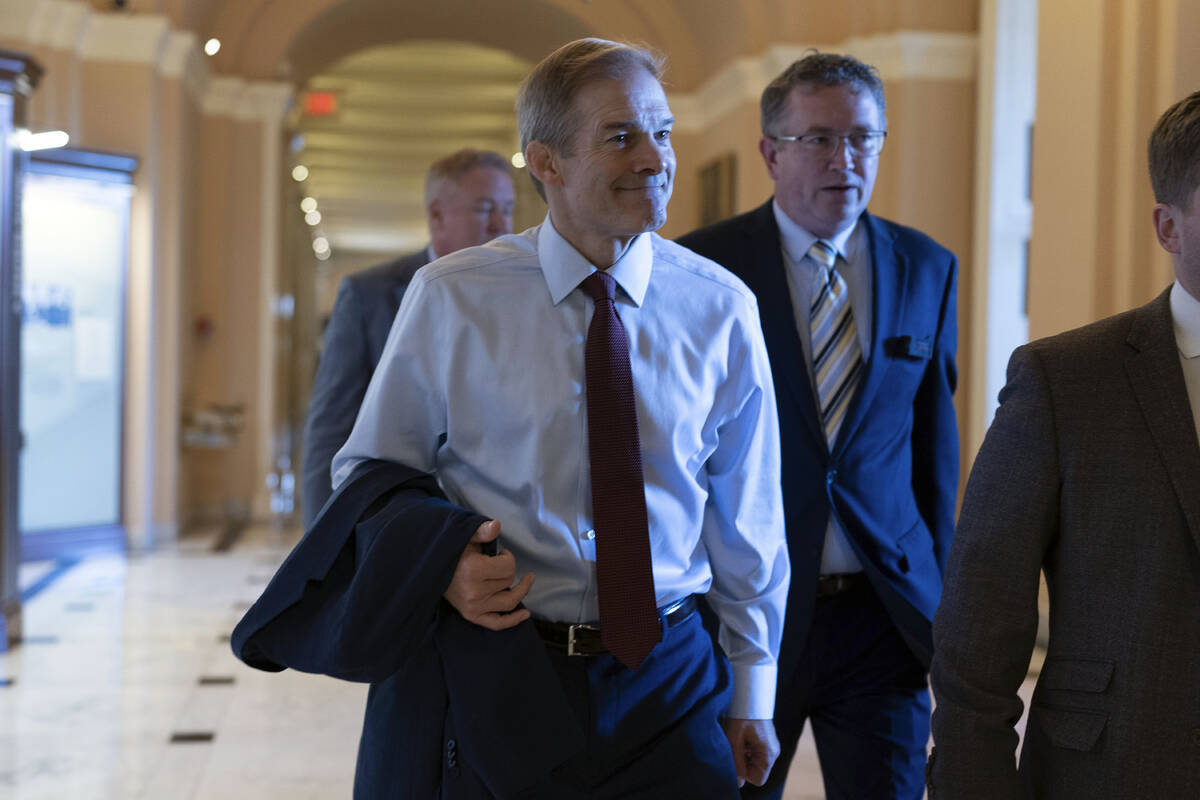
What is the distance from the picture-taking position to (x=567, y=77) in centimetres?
187

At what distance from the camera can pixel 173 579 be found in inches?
340

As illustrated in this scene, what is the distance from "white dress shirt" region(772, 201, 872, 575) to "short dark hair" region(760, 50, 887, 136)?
219mm

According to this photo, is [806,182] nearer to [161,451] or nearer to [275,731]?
[275,731]

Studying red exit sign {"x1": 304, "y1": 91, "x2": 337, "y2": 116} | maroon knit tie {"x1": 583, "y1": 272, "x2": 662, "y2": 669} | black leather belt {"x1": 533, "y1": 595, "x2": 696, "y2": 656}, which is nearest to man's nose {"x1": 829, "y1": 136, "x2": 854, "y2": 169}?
maroon knit tie {"x1": 583, "y1": 272, "x2": 662, "y2": 669}

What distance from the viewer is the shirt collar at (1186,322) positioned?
5.38 feet

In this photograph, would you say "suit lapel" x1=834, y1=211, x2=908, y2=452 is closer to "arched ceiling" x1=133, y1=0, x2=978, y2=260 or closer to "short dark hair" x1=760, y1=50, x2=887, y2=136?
"short dark hair" x1=760, y1=50, x2=887, y2=136

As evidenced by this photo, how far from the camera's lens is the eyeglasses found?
8.46ft

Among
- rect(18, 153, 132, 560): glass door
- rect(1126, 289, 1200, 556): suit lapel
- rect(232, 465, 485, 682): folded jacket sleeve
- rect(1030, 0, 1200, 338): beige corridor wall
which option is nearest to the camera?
rect(1126, 289, 1200, 556): suit lapel

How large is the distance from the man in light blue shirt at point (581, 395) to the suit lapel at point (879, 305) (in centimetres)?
59

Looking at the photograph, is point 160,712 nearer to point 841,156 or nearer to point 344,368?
point 344,368

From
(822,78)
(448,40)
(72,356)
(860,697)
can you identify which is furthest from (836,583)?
(448,40)

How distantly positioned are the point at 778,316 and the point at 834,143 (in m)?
0.37

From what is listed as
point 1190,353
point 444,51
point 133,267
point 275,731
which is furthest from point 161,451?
point 1190,353

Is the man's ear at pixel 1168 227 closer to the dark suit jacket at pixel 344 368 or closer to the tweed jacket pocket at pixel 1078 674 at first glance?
the tweed jacket pocket at pixel 1078 674
